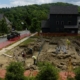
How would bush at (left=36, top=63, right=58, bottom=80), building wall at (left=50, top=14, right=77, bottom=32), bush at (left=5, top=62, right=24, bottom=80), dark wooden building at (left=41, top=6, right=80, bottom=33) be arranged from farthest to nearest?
building wall at (left=50, top=14, right=77, bottom=32) < dark wooden building at (left=41, top=6, right=80, bottom=33) < bush at (left=5, top=62, right=24, bottom=80) < bush at (left=36, top=63, right=58, bottom=80)

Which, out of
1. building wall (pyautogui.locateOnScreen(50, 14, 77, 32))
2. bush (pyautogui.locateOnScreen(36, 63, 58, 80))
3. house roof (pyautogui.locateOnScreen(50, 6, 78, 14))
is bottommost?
building wall (pyautogui.locateOnScreen(50, 14, 77, 32))

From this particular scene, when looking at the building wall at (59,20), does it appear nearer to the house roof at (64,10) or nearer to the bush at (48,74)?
the house roof at (64,10)

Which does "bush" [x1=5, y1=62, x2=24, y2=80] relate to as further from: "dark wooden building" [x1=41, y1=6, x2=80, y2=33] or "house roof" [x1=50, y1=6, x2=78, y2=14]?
"house roof" [x1=50, y1=6, x2=78, y2=14]

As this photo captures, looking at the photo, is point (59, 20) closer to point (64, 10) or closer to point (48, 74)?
point (64, 10)

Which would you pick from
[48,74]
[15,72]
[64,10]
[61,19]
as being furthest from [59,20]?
[48,74]

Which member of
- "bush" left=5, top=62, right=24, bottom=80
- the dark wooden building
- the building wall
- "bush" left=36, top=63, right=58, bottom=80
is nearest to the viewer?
"bush" left=36, top=63, right=58, bottom=80

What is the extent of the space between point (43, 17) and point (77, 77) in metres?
93.9

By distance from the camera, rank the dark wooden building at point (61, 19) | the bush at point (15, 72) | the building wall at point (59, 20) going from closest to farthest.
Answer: the bush at point (15, 72)
the dark wooden building at point (61, 19)
the building wall at point (59, 20)

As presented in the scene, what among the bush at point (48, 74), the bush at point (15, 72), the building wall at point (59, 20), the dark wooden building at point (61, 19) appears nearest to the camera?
the bush at point (48, 74)

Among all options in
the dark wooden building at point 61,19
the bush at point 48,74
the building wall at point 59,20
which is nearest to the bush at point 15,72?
the bush at point 48,74

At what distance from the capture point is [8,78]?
67.1 ft

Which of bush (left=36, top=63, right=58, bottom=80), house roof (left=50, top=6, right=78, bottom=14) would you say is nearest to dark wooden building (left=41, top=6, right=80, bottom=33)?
house roof (left=50, top=6, right=78, bottom=14)

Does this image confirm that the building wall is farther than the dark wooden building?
Yes

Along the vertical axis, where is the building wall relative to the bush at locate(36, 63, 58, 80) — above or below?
below
